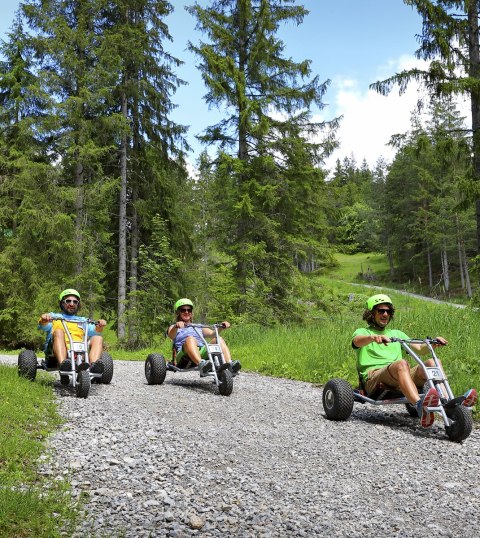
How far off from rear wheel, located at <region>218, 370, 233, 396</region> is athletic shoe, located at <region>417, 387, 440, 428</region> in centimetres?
286

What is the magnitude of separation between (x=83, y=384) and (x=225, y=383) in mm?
1942

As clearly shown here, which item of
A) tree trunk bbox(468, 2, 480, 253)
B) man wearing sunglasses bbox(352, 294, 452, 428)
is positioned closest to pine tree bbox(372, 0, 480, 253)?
tree trunk bbox(468, 2, 480, 253)

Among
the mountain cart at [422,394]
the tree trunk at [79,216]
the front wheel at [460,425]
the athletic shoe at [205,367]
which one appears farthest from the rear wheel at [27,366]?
the tree trunk at [79,216]

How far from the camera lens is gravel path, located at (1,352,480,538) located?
10.2ft

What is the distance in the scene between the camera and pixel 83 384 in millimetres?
6512

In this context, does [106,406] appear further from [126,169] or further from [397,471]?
[126,169]

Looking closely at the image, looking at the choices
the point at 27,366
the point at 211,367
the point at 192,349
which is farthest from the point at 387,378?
the point at 27,366

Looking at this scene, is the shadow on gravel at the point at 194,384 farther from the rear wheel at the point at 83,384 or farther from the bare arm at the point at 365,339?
the bare arm at the point at 365,339

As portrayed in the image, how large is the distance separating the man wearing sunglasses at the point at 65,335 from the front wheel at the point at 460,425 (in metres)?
4.68

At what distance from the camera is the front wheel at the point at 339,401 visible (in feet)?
18.6

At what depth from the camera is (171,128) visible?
1942 cm

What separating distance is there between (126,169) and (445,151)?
11.1m

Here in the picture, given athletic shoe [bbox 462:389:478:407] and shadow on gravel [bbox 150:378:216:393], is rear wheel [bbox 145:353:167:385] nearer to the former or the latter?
shadow on gravel [bbox 150:378:216:393]

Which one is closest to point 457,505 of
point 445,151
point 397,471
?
point 397,471
